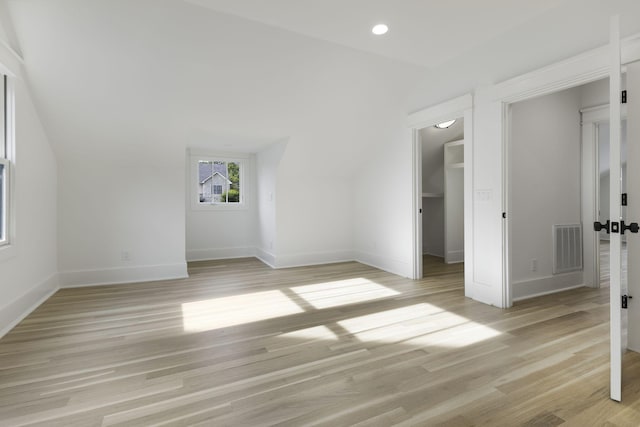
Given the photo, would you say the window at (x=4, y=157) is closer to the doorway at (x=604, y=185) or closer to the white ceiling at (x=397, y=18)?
the white ceiling at (x=397, y=18)

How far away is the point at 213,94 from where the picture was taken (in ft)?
11.9

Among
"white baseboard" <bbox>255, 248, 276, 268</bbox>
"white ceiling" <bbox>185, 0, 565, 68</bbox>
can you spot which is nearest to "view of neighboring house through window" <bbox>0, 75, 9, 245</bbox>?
"white ceiling" <bbox>185, 0, 565, 68</bbox>

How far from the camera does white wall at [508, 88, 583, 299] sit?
11.1 ft

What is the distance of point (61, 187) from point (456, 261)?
594 centimetres

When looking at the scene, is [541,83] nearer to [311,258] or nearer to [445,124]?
[445,124]

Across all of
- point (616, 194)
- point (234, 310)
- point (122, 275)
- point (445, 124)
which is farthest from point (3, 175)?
point (445, 124)

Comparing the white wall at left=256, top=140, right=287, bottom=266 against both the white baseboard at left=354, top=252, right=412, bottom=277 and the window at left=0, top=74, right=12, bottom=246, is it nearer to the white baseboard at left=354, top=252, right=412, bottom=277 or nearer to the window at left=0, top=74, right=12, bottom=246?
the white baseboard at left=354, top=252, right=412, bottom=277

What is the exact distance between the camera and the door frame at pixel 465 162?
3.47m

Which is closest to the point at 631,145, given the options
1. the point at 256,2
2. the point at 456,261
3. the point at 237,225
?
the point at 256,2

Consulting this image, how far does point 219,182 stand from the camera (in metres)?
6.11

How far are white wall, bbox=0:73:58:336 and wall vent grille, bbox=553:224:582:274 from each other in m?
5.37

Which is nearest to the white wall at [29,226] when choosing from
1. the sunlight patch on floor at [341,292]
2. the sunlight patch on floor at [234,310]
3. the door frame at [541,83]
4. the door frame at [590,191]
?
the sunlight patch on floor at [234,310]

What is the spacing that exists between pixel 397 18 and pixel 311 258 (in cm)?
370

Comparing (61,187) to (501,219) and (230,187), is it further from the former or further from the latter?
(501,219)
